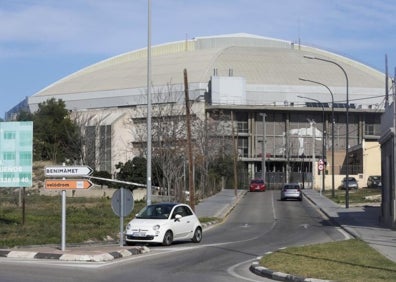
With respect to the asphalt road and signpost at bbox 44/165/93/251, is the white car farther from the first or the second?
signpost at bbox 44/165/93/251

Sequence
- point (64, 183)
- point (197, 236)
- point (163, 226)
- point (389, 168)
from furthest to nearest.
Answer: point (389, 168), point (197, 236), point (163, 226), point (64, 183)

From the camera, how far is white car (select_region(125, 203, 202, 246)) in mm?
24094

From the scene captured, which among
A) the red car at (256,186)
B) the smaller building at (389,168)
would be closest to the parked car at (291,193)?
the red car at (256,186)

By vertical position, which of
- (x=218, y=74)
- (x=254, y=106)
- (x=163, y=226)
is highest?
(x=218, y=74)

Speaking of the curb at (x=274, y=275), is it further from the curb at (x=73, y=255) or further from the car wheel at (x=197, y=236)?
the car wheel at (x=197, y=236)

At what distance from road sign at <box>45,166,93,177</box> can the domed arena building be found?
5673 cm

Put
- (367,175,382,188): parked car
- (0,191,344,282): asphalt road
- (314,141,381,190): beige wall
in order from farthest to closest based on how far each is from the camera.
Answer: (314,141,381,190): beige wall
(367,175,382,188): parked car
(0,191,344,282): asphalt road

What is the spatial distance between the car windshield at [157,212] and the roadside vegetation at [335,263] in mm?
5593

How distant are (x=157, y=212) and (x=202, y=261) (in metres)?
6.47

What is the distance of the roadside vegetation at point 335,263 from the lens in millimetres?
14906

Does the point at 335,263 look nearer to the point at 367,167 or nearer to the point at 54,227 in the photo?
the point at 54,227

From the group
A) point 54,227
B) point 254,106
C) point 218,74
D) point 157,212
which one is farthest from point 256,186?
point 157,212

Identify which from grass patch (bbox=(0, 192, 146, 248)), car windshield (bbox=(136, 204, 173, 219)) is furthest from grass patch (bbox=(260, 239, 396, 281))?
grass patch (bbox=(0, 192, 146, 248))

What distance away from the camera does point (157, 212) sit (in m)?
25.3
